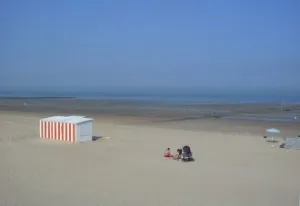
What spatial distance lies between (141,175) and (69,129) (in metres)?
6.46

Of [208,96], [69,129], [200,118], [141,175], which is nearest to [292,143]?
[141,175]

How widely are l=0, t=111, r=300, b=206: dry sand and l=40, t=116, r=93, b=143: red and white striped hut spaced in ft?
1.59

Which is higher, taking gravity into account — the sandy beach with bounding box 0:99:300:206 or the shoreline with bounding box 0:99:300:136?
the sandy beach with bounding box 0:99:300:206

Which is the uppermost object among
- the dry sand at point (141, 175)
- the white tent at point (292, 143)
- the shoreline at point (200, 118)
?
the white tent at point (292, 143)

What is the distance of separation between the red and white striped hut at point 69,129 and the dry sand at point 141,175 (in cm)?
49

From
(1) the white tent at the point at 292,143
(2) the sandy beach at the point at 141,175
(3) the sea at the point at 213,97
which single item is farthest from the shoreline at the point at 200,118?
(2) the sandy beach at the point at 141,175

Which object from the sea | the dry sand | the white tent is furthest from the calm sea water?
the dry sand

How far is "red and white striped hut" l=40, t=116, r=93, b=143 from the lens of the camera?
15.8 meters

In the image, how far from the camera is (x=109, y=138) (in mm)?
17750

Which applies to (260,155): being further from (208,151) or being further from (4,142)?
(4,142)

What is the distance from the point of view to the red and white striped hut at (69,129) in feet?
51.7

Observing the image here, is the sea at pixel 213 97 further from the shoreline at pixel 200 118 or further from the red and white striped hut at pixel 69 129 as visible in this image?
the red and white striped hut at pixel 69 129

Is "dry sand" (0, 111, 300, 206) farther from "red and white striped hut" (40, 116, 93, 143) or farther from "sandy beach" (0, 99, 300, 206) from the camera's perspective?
"red and white striped hut" (40, 116, 93, 143)

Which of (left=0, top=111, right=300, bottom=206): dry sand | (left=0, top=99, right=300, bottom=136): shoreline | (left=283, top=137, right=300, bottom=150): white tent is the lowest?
(left=0, top=99, right=300, bottom=136): shoreline
